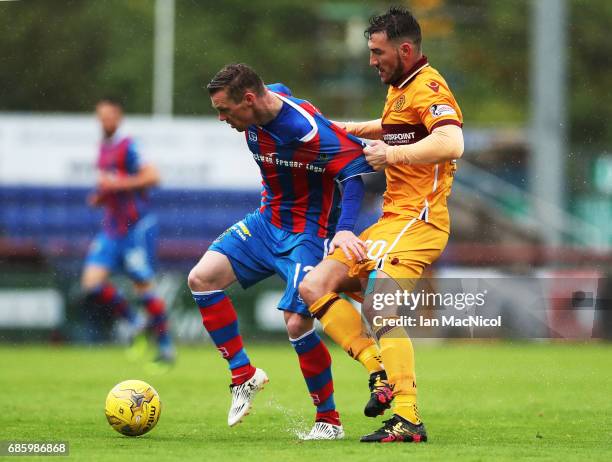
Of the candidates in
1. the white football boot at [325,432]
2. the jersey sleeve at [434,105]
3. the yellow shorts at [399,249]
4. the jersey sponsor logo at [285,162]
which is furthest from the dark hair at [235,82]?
the white football boot at [325,432]

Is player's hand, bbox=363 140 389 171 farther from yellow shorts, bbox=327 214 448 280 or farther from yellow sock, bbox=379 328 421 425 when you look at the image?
yellow sock, bbox=379 328 421 425

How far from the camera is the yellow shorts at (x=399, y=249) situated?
712 centimetres

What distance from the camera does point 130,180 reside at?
13953 millimetres

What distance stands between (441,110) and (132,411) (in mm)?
2499

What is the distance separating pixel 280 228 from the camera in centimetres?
776

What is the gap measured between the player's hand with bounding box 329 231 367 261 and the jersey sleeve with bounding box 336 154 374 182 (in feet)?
1.29

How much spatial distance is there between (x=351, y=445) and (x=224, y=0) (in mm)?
25240

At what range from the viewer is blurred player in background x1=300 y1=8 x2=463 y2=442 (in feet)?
22.9

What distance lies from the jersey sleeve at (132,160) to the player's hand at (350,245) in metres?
7.10

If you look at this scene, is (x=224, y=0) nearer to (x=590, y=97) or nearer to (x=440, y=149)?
(x=590, y=97)

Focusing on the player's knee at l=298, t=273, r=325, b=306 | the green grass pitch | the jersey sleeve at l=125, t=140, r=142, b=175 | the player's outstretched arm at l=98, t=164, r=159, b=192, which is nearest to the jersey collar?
the player's knee at l=298, t=273, r=325, b=306

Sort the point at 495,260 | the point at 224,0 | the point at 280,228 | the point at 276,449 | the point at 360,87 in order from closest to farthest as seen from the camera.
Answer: the point at 276,449
the point at 280,228
the point at 495,260
the point at 224,0
the point at 360,87

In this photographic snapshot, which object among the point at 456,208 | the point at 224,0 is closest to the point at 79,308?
the point at 456,208

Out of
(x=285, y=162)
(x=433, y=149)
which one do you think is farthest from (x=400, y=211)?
(x=285, y=162)
